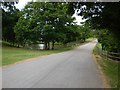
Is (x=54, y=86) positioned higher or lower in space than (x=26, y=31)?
lower

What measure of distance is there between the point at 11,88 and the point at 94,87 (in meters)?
3.33

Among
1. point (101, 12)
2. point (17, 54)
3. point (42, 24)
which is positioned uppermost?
point (42, 24)

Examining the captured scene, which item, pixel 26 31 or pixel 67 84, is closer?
pixel 67 84

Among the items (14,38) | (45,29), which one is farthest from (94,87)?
(14,38)

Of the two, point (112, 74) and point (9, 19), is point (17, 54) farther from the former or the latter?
point (9, 19)

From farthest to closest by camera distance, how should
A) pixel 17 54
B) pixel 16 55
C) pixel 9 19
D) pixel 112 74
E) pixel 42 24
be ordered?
1. pixel 9 19
2. pixel 42 24
3. pixel 17 54
4. pixel 16 55
5. pixel 112 74

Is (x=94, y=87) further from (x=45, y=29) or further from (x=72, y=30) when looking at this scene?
(x=72, y=30)

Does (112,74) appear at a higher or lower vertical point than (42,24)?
lower

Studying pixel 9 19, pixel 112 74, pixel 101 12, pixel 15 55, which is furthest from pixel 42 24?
pixel 112 74

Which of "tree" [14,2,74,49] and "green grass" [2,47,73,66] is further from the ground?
"tree" [14,2,74,49]

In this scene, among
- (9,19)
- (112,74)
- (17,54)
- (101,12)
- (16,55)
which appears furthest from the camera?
(9,19)

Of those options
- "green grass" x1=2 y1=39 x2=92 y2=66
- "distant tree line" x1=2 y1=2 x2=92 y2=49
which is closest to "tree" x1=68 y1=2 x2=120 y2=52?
"green grass" x1=2 y1=39 x2=92 y2=66

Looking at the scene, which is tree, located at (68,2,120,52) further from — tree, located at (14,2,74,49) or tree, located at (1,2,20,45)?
tree, located at (1,2,20,45)

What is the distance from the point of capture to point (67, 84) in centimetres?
1061
